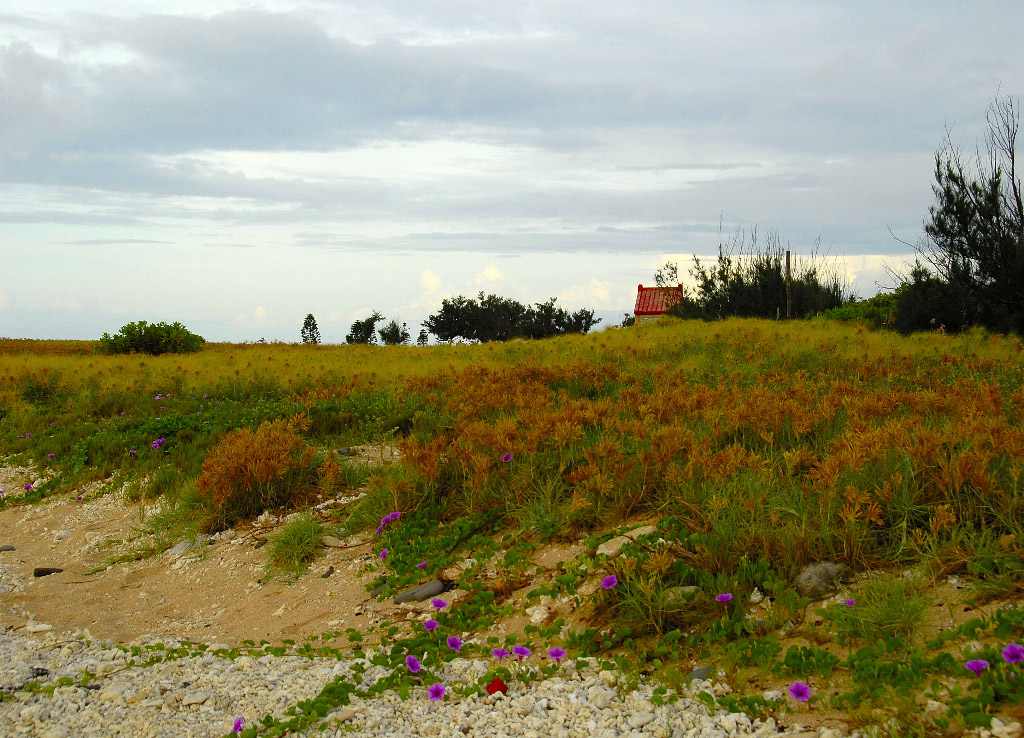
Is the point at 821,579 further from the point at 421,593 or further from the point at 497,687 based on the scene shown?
the point at 421,593

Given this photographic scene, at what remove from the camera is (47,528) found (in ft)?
21.1

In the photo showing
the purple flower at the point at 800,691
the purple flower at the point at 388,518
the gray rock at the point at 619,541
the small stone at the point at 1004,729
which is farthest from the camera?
the purple flower at the point at 388,518

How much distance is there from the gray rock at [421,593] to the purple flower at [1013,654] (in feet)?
8.60

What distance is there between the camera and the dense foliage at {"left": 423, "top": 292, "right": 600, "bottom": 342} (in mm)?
38656

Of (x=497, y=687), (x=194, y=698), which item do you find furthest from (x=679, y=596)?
(x=194, y=698)

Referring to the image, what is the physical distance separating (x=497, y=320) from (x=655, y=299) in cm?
1244

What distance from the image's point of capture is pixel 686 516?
397cm

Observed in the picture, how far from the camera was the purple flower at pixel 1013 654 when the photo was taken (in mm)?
2387

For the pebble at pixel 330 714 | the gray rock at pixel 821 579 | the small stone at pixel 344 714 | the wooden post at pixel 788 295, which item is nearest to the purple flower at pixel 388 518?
the pebble at pixel 330 714

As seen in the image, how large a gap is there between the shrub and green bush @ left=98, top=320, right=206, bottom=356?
1406 cm

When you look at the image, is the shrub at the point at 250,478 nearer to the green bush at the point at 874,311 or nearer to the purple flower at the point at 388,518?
the purple flower at the point at 388,518

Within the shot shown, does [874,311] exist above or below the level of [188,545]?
above

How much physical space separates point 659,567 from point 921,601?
1029 mm

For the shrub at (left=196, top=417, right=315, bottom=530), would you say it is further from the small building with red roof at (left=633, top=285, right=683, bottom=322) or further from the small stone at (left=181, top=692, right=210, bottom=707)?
the small building with red roof at (left=633, top=285, right=683, bottom=322)
